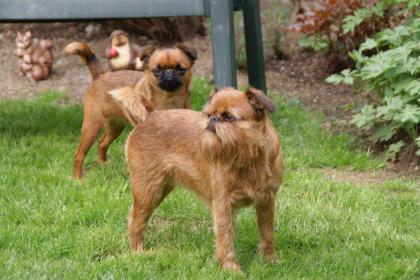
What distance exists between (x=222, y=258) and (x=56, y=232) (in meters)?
1.20

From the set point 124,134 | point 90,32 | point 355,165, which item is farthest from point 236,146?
point 90,32

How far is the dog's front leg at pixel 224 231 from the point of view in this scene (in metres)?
4.22

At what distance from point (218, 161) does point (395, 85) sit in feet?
9.22

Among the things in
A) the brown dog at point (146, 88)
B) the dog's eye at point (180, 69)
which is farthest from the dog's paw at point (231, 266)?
the dog's eye at point (180, 69)

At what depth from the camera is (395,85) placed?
6383 millimetres

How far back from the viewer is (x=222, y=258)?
169 inches

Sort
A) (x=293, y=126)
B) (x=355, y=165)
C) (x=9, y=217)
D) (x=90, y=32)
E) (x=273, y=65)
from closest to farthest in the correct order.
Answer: (x=9, y=217)
(x=355, y=165)
(x=293, y=126)
(x=273, y=65)
(x=90, y=32)

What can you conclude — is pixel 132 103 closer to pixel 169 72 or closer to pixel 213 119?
pixel 213 119

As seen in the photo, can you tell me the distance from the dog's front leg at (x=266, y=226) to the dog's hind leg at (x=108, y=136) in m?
2.33

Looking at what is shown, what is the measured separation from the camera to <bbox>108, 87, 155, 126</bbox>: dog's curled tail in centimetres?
458

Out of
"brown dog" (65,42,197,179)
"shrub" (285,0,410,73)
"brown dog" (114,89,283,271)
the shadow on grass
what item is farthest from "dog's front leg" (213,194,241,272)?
"shrub" (285,0,410,73)

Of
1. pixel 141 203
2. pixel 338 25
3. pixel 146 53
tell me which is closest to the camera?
pixel 141 203

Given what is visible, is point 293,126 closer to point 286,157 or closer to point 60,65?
point 286,157

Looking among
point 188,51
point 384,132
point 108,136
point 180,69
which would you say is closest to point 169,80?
point 180,69
